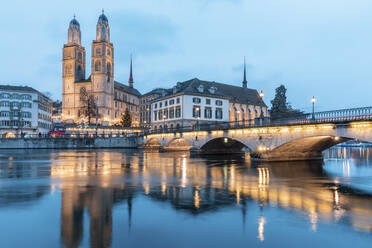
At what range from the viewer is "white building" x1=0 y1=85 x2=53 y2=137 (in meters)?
90.2

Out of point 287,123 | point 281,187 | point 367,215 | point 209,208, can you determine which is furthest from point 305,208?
point 287,123

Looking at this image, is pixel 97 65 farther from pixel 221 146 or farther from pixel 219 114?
pixel 221 146

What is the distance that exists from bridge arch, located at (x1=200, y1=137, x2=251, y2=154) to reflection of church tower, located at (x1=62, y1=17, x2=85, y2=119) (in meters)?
85.7

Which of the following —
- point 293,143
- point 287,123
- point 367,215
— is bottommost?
point 367,215

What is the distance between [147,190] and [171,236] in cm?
671

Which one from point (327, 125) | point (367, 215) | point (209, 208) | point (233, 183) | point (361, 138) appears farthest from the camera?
point (327, 125)

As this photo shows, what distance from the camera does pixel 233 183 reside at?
55.9ft

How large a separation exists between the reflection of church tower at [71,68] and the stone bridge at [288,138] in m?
88.2

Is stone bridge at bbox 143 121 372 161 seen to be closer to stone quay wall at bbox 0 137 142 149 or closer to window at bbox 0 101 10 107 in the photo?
stone quay wall at bbox 0 137 142 149

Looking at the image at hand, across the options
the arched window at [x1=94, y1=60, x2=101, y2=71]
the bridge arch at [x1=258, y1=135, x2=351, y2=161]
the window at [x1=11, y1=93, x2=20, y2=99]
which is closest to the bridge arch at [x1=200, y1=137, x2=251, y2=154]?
the bridge arch at [x1=258, y1=135, x2=351, y2=161]

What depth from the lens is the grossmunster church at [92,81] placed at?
11894cm

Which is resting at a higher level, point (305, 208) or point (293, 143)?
point (293, 143)

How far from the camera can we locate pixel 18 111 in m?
91.2

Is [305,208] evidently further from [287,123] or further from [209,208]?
[287,123]
